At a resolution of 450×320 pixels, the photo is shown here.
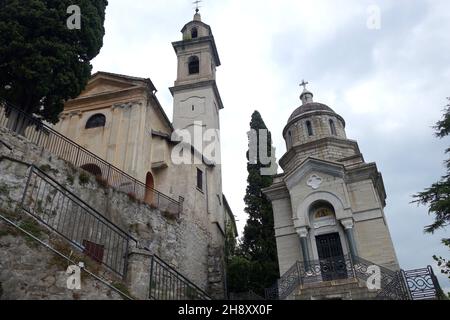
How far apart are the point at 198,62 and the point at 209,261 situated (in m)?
19.6

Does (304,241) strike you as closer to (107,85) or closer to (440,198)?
(440,198)

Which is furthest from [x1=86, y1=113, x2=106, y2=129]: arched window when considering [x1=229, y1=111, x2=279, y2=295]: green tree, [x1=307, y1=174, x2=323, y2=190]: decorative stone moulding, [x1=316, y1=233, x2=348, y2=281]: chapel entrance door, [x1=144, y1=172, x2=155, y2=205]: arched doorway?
[x1=316, y1=233, x2=348, y2=281]: chapel entrance door

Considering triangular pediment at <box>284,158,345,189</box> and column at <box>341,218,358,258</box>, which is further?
triangular pediment at <box>284,158,345,189</box>

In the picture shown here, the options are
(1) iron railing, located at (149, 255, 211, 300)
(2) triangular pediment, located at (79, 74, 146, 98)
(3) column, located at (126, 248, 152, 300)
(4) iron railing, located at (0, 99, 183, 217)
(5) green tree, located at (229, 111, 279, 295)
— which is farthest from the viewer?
(2) triangular pediment, located at (79, 74, 146, 98)

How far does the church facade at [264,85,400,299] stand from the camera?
15109 millimetres

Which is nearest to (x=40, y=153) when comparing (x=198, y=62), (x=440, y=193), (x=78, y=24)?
(x=78, y=24)

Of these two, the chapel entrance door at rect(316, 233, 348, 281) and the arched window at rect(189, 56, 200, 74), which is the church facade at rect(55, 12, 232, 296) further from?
the arched window at rect(189, 56, 200, 74)

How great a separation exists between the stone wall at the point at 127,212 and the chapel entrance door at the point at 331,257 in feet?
20.8

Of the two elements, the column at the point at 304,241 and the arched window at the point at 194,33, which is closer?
the column at the point at 304,241

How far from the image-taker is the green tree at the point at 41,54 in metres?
12.0

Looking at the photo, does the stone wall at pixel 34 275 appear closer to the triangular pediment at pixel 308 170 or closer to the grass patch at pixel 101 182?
the grass patch at pixel 101 182

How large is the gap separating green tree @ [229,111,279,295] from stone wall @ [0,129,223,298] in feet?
4.97

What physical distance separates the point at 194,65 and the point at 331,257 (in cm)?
2286
